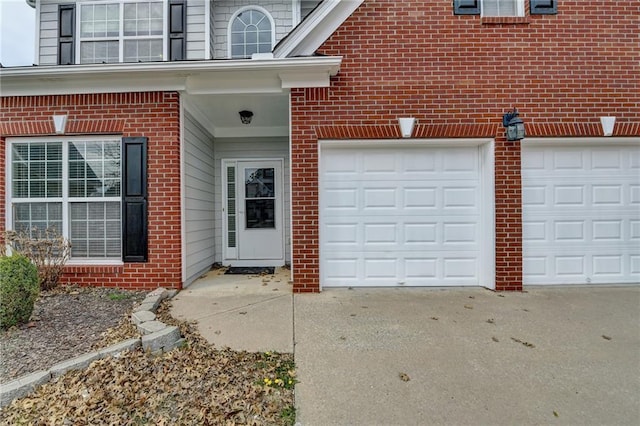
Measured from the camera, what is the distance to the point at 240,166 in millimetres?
6637

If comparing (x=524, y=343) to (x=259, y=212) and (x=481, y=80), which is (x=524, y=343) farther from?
(x=259, y=212)

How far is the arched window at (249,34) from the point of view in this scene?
618 centimetres

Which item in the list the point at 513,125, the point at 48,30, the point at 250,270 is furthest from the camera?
the point at 250,270

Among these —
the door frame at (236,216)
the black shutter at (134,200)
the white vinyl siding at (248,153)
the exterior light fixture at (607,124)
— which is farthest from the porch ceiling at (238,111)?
the exterior light fixture at (607,124)

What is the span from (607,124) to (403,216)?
125 inches

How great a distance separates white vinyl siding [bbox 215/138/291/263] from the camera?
6.59 meters

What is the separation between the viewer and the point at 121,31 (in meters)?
5.79

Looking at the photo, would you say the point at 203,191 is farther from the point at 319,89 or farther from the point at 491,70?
the point at 491,70

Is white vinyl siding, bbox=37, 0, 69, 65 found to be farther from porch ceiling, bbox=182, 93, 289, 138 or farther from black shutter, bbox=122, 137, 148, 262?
black shutter, bbox=122, 137, 148, 262

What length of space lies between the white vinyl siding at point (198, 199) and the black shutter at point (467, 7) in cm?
434

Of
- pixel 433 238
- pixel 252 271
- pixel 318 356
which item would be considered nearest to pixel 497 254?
pixel 433 238

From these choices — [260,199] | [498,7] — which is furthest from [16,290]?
[498,7]

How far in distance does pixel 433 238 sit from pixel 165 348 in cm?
373

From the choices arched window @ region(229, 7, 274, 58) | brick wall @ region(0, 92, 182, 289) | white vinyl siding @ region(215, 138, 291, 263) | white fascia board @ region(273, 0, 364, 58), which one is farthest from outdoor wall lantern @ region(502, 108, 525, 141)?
brick wall @ region(0, 92, 182, 289)
